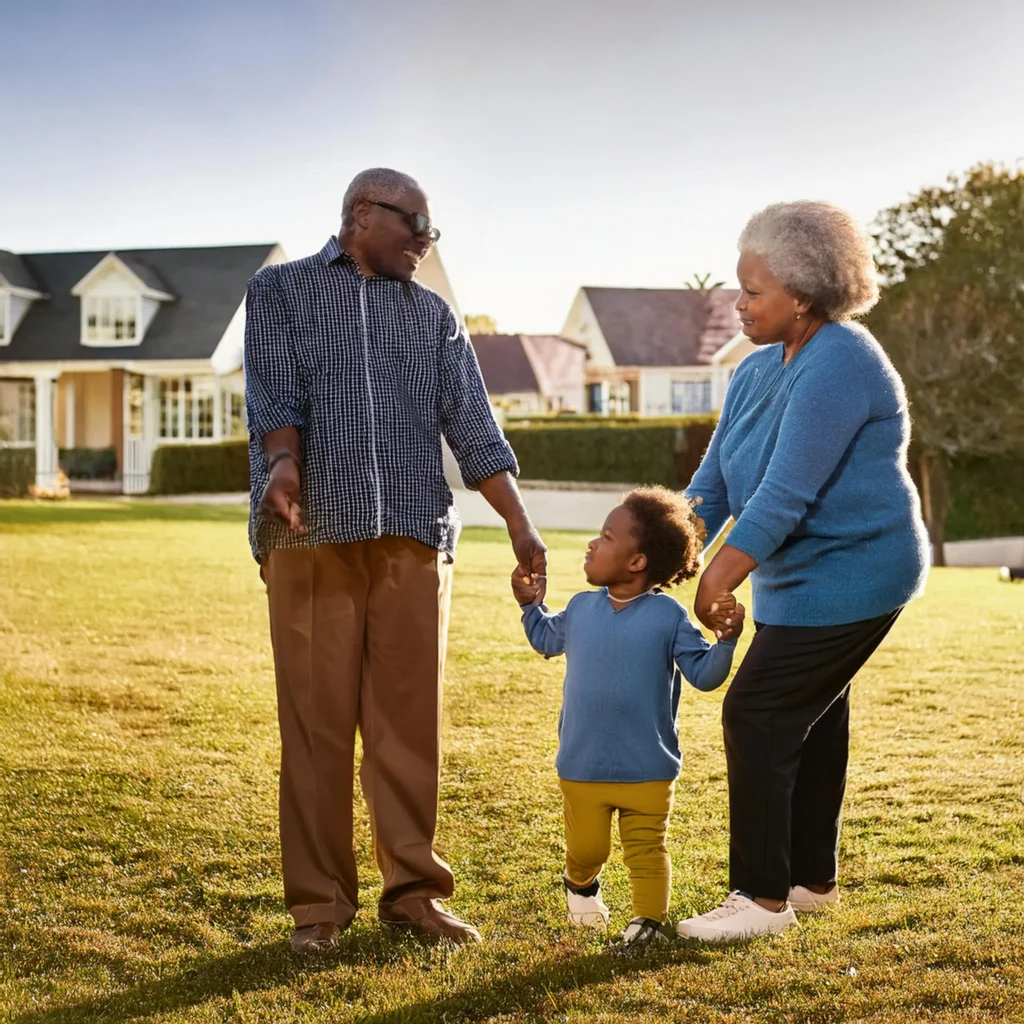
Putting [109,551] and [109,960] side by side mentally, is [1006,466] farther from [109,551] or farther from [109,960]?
[109,960]

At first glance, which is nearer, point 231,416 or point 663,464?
point 663,464

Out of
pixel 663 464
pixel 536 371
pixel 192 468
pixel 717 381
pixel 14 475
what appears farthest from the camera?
pixel 536 371

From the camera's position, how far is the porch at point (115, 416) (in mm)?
33562

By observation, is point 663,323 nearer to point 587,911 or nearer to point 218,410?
point 218,410

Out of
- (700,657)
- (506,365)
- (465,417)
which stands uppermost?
(506,365)

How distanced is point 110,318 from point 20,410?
3.63m

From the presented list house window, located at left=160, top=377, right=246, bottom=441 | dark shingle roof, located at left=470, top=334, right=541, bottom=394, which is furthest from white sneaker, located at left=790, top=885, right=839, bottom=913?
dark shingle roof, located at left=470, top=334, right=541, bottom=394

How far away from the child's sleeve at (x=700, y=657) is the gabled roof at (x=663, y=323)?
142 feet

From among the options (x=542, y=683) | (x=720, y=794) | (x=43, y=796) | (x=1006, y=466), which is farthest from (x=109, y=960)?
(x=1006, y=466)

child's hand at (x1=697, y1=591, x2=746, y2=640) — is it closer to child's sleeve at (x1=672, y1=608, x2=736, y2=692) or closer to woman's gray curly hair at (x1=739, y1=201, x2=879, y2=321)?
child's sleeve at (x1=672, y1=608, x2=736, y2=692)

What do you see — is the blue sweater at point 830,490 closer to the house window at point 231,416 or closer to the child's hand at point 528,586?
the child's hand at point 528,586

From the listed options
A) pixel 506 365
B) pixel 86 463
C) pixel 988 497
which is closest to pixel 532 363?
pixel 506 365

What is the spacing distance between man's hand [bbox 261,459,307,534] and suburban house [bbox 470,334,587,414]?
1781 inches

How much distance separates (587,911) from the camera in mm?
3934
